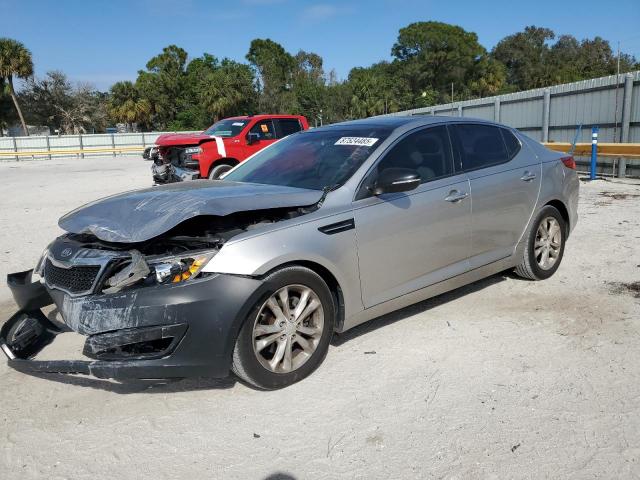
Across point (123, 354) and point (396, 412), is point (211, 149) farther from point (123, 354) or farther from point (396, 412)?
point (396, 412)

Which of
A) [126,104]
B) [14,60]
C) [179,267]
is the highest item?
[14,60]

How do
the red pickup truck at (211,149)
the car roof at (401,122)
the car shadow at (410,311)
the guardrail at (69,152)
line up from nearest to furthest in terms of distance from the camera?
the car shadow at (410,311)
the car roof at (401,122)
the red pickup truck at (211,149)
the guardrail at (69,152)

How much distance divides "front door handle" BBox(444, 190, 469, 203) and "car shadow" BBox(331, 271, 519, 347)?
102 centimetres

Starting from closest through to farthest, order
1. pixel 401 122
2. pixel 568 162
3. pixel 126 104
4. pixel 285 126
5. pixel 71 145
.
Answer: pixel 401 122 → pixel 568 162 → pixel 285 126 → pixel 71 145 → pixel 126 104

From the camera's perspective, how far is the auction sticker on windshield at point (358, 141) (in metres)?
4.11

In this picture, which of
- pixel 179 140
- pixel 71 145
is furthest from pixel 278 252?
pixel 71 145

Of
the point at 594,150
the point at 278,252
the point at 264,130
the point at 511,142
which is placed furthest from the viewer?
the point at 264,130

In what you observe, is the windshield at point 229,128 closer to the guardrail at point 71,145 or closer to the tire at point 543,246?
the tire at point 543,246

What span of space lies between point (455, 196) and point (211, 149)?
8626 millimetres

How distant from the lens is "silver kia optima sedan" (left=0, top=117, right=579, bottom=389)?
9.80 feet

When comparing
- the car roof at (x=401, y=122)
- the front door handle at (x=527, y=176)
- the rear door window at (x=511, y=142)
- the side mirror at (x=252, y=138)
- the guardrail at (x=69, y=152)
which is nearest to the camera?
the car roof at (x=401, y=122)

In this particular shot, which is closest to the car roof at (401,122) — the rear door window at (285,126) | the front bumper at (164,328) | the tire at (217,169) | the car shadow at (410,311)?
the car shadow at (410,311)

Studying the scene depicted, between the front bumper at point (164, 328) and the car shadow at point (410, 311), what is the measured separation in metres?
1.21

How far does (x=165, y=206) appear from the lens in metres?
3.37
